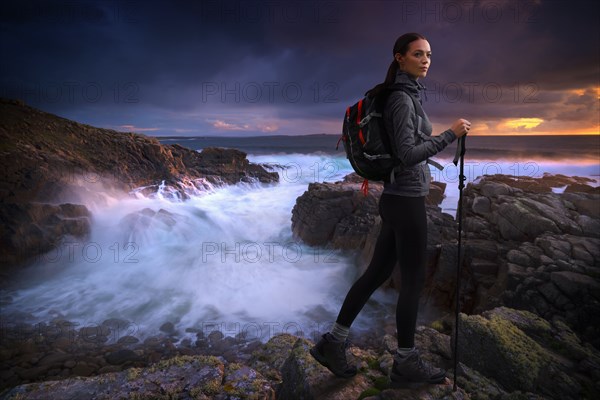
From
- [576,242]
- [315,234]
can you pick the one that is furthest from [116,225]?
[576,242]

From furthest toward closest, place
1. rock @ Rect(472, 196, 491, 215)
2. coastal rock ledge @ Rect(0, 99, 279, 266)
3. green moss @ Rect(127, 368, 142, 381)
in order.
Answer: coastal rock ledge @ Rect(0, 99, 279, 266) < rock @ Rect(472, 196, 491, 215) < green moss @ Rect(127, 368, 142, 381)

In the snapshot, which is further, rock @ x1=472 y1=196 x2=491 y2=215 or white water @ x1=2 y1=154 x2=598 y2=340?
rock @ x1=472 y1=196 x2=491 y2=215

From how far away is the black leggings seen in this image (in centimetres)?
251

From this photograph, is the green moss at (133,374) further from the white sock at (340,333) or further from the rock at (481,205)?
the rock at (481,205)

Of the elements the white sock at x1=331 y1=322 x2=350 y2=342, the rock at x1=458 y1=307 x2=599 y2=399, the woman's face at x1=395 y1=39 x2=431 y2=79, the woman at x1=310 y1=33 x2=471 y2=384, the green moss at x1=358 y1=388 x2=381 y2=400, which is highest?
the woman's face at x1=395 y1=39 x2=431 y2=79

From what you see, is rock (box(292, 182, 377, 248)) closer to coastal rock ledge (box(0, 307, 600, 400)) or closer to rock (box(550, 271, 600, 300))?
rock (box(550, 271, 600, 300))

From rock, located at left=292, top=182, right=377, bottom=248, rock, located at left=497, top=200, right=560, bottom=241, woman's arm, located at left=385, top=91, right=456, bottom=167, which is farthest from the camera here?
rock, located at left=292, top=182, right=377, bottom=248

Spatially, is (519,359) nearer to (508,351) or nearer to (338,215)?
(508,351)

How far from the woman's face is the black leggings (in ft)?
3.25

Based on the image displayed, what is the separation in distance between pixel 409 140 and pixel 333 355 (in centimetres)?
201

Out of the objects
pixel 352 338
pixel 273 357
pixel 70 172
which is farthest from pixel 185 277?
pixel 273 357

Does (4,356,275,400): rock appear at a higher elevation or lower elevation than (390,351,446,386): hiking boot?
lower

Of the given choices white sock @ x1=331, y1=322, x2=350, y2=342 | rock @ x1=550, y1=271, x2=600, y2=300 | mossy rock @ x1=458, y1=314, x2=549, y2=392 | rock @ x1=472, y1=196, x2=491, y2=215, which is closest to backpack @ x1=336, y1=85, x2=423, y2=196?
white sock @ x1=331, y1=322, x2=350, y2=342

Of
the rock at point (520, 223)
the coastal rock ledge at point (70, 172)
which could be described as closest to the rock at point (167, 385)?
the rock at point (520, 223)
